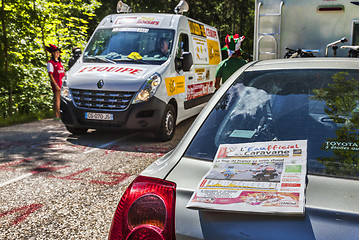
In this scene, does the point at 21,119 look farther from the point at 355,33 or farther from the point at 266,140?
the point at 266,140

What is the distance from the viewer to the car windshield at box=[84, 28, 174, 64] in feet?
25.8

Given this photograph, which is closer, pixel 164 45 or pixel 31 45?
pixel 164 45

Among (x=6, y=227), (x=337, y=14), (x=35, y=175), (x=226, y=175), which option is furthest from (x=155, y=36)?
(x=226, y=175)

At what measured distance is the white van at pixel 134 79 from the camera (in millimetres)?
7070

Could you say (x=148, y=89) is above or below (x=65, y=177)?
above

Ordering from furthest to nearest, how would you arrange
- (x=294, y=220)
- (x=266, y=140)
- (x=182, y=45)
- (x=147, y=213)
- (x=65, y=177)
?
1. (x=182, y=45)
2. (x=65, y=177)
3. (x=266, y=140)
4. (x=147, y=213)
5. (x=294, y=220)

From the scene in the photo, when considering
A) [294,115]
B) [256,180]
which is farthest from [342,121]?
[256,180]

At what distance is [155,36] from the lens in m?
8.21

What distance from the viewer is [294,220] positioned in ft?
4.63

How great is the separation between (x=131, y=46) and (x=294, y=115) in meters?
6.24

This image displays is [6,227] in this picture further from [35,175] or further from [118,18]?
[118,18]

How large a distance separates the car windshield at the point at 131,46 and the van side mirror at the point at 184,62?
0.28 metres

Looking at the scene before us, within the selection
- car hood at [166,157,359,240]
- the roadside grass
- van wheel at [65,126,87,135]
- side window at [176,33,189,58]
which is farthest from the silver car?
the roadside grass

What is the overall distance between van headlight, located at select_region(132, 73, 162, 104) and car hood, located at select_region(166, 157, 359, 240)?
17.7 feet
